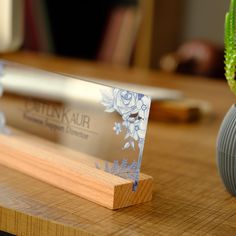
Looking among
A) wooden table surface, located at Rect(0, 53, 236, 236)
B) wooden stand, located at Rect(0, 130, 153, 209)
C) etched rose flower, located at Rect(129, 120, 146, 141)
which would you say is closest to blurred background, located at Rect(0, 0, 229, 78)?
wooden table surface, located at Rect(0, 53, 236, 236)

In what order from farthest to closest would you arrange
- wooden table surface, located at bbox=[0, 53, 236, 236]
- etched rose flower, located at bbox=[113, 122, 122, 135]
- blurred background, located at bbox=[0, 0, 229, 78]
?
1. blurred background, located at bbox=[0, 0, 229, 78]
2. etched rose flower, located at bbox=[113, 122, 122, 135]
3. wooden table surface, located at bbox=[0, 53, 236, 236]

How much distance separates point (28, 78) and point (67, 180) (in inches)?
12.6

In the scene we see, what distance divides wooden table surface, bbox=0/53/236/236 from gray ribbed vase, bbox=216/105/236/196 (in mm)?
33

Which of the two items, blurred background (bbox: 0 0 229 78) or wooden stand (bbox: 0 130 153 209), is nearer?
wooden stand (bbox: 0 130 153 209)

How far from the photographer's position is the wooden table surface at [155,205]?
2.42ft

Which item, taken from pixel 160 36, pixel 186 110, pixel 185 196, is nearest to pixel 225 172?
pixel 185 196

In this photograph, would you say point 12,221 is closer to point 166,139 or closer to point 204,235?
point 204,235

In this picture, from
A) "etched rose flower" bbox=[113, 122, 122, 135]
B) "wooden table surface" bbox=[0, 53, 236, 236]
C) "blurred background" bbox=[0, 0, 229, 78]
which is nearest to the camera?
"wooden table surface" bbox=[0, 53, 236, 236]

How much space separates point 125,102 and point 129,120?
0.03 meters

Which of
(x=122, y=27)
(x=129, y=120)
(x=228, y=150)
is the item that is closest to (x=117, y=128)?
(x=129, y=120)

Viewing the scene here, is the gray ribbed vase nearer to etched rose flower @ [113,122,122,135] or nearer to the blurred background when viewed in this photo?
etched rose flower @ [113,122,122,135]

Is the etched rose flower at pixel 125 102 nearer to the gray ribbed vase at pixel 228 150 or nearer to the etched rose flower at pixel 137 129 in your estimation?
the etched rose flower at pixel 137 129

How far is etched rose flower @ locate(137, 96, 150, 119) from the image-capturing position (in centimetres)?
79

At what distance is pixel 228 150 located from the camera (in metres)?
0.85
